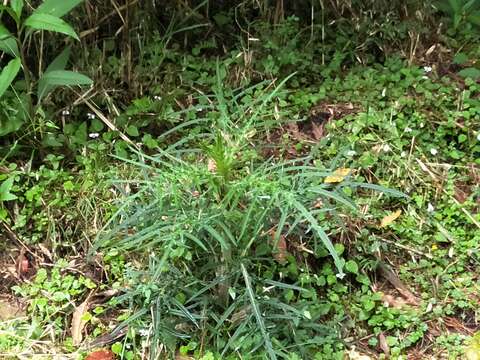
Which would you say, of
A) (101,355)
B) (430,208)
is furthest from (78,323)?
(430,208)

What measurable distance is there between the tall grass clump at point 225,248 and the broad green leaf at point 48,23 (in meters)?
0.70

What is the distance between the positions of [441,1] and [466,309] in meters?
1.87

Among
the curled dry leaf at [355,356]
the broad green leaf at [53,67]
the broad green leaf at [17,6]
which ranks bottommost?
the curled dry leaf at [355,356]

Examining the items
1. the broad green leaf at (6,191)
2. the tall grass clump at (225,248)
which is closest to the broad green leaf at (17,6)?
the broad green leaf at (6,191)

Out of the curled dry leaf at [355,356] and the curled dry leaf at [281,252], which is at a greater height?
the curled dry leaf at [281,252]

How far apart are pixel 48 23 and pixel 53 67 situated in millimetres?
387

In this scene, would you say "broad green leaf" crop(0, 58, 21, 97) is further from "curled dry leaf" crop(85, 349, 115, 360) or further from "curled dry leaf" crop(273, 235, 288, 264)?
"curled dry leaf" crop(273, 235, 288, 264)

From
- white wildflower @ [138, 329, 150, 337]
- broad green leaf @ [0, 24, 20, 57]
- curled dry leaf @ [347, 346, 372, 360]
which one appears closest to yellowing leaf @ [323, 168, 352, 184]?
curled dry leaf @ [347, 346, 372, 360]

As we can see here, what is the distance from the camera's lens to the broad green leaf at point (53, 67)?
3234 mm

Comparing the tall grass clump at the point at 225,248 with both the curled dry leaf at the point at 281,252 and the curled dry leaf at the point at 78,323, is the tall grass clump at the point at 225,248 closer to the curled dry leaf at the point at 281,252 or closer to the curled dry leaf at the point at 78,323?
the curled dry leaf at the point at 281,252

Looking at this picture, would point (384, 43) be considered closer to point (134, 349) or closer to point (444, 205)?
point (444, 205)

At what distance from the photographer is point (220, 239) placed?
8.07ft

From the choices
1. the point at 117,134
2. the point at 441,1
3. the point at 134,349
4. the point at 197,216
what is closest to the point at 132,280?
the point at 134,349

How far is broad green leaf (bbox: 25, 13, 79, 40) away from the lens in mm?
2947
